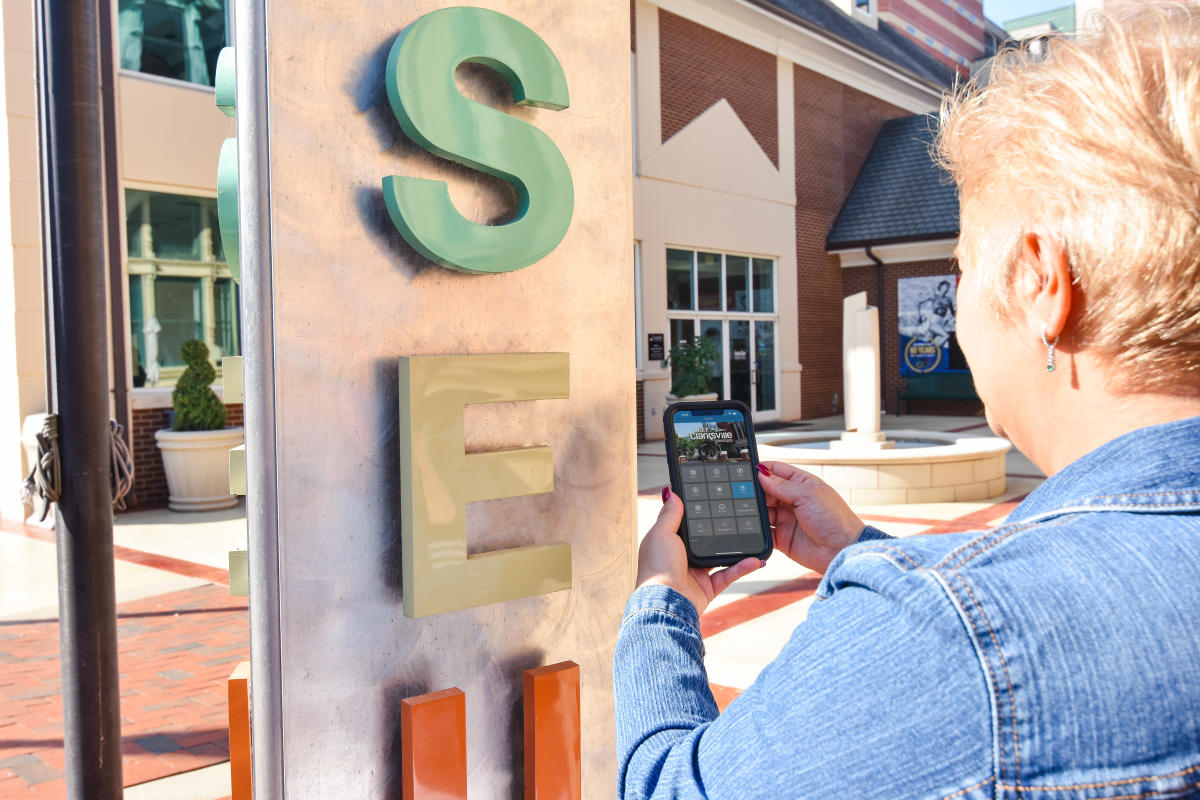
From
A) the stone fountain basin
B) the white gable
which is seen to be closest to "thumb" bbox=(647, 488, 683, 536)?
the stone fountain basin

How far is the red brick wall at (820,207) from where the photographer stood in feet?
67.9

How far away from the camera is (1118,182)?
84cm

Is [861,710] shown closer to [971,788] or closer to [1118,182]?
[971,788]

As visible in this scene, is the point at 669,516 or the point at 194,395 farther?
the point at 194,395

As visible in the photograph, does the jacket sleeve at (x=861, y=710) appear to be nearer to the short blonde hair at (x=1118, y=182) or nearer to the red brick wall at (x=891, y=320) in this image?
the short blonde hair at (x=1118, y=182)

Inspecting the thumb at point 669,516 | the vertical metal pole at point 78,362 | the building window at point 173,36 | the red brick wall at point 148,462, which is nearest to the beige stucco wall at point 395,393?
the thumb at point 669,516

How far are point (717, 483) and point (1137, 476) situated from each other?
0.92m

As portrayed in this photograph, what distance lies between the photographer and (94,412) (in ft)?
9.09

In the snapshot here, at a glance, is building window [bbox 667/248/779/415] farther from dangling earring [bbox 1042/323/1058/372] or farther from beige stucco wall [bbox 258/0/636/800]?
dangling earring [bbox 1042/323/1058/372]

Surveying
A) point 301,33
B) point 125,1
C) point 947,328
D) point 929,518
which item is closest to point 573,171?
point 301,33

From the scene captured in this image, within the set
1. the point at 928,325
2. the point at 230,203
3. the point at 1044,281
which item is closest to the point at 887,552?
the point at 1044,281

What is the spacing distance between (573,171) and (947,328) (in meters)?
20.5

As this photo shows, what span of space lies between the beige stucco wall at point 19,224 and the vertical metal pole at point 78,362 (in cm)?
750

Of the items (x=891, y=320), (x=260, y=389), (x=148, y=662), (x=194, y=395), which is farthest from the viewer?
(x=891, y=320)
